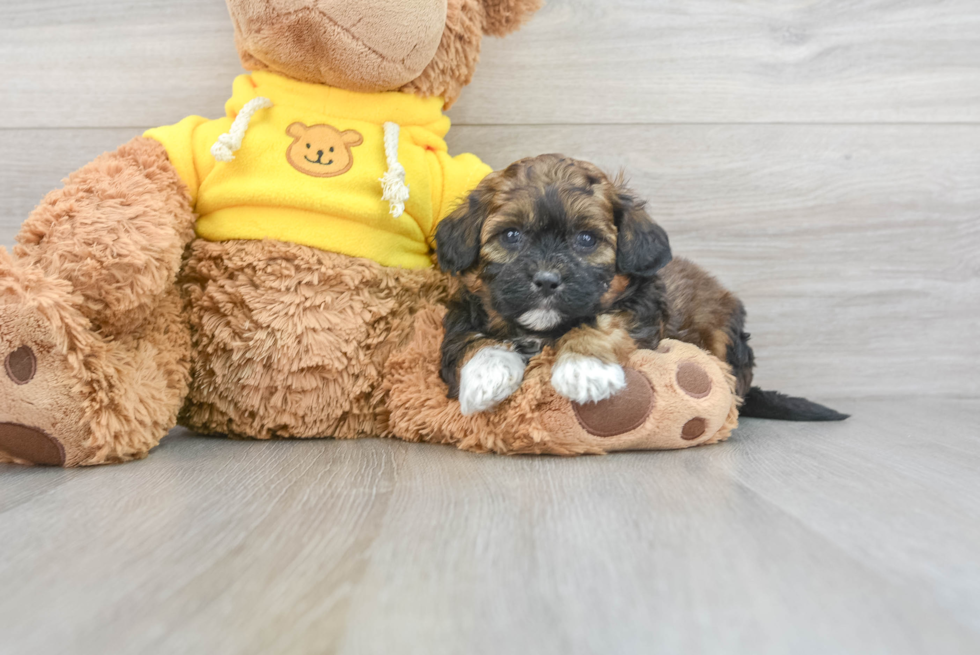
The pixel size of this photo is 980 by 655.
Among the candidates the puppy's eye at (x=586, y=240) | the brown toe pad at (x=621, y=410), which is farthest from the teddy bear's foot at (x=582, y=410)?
the puppy's eye at (x=586, y=240)

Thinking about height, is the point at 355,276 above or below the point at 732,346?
above

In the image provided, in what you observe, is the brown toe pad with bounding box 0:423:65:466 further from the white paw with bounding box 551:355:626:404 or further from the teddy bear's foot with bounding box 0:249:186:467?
the white paw with bounding box 551:355:626:404

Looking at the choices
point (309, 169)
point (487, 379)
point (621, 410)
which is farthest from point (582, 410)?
point (309, 169)

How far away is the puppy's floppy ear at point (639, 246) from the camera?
1618mm

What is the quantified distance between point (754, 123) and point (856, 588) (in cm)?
190

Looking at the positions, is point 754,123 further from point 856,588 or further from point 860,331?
point 856,588

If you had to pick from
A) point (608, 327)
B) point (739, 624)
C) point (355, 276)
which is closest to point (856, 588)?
Answer: point (739, 624)

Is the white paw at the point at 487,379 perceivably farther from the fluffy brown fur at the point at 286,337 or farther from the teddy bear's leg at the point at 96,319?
the teddy bear's leg at the point at 96,319

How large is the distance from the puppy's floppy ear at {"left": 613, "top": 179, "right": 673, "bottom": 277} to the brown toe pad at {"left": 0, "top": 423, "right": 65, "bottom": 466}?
51.0 inches

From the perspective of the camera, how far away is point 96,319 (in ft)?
5.01

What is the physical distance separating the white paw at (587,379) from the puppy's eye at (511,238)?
0.98ft

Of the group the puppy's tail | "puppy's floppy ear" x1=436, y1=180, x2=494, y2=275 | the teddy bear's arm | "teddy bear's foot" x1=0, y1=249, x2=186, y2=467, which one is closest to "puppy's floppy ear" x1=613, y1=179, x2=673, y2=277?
"puppy's floppy ear" x1=436, y1=180, x2=494, y2=275

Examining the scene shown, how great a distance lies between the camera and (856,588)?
0.86 m

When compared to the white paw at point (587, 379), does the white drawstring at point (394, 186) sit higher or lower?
higher
